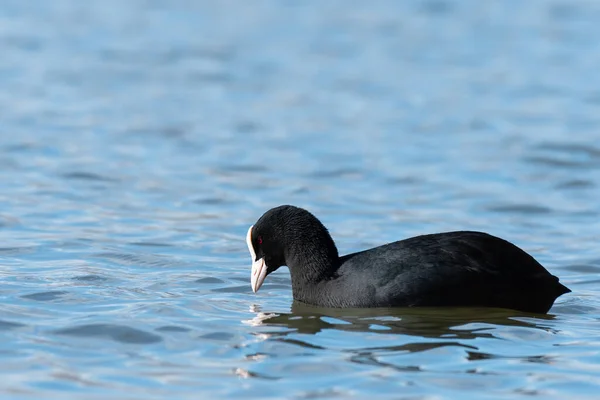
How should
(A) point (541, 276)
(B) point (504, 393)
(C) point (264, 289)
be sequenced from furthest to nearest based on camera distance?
(C) point (264, 289), (A) point (541, 276), (B) point (504, 393)

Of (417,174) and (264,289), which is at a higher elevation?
(417,174)

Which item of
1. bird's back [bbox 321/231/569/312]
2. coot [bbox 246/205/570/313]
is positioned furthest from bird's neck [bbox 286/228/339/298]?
bird's back [bbox 321/231/569/312]

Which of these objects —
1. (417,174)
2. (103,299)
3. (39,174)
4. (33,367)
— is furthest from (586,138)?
(33,367)

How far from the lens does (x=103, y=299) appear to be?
8539 millimetres

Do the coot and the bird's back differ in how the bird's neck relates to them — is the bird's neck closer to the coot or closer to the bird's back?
the coot

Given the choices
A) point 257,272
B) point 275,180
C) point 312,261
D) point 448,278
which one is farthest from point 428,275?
point 275,180

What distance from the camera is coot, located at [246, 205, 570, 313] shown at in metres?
8.22

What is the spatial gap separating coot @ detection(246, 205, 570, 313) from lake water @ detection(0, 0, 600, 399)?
0.43 ft

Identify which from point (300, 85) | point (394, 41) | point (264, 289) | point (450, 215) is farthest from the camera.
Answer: point (394, 41)

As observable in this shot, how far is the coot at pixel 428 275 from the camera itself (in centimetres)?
822

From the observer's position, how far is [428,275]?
8.20m

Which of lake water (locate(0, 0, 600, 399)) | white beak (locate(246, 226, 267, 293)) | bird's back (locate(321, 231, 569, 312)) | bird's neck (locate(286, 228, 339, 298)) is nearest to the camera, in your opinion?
lake water (locate(0, 0, 600, 399))

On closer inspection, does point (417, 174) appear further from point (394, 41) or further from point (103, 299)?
point (394, 41)

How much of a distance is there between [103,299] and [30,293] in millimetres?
538
